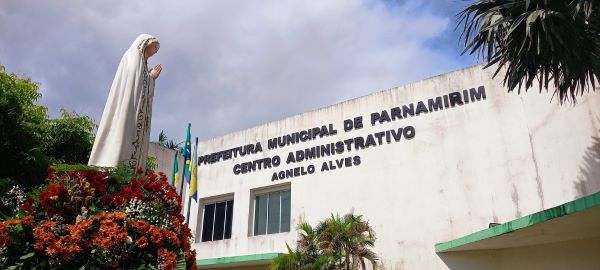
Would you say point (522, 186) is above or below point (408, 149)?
below

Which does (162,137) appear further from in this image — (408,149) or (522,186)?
(522,186)

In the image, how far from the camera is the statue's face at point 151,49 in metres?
6.97

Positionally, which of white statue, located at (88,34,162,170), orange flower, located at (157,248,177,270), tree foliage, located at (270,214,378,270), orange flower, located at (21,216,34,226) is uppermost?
white statue, located at (88,34,162,170)

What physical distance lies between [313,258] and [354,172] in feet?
14.4

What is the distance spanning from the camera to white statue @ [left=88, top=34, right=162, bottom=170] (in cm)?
602

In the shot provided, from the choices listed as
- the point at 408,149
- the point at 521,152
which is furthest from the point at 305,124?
the point at 521,152

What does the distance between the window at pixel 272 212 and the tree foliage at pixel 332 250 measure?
169 inches

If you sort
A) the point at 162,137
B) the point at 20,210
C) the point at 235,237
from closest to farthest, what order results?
the point at 20,210, the point at 235,237, the point at 162,137

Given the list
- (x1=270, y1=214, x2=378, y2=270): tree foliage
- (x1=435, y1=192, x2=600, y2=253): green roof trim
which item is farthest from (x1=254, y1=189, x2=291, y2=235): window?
(x1=435, y1=192, x2=600, y2=253): green roof trim

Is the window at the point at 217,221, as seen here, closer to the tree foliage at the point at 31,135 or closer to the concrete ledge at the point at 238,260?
the concrete ledge at the point at 238,260

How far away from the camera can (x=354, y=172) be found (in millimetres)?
17562

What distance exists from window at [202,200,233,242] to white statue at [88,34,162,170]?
14163 millimetres

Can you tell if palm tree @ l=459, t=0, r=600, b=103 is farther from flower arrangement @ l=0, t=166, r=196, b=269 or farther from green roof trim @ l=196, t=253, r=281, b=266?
green roof trim @ l=196, t=253, r=281, b=266

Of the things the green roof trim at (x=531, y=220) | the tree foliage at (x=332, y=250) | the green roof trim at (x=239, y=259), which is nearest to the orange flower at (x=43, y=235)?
the green roof trim at (x=531, y=220)
